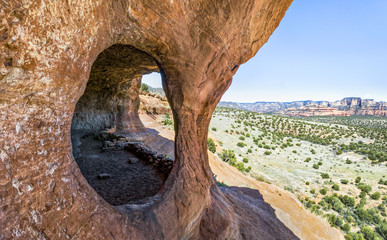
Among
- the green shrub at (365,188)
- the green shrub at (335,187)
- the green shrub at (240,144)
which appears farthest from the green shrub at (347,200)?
the green shrub at (240,144)

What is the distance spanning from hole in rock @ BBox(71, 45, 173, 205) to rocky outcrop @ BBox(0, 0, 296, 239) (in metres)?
1.67

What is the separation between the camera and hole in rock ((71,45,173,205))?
6.82 meters

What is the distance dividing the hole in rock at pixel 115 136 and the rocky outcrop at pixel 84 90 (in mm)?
1667

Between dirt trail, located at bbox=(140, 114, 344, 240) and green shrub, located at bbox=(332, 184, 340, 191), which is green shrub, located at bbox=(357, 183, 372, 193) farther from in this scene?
dirt trail, located at bbox=(140, 114, 344, 240)

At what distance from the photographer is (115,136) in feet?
43.6

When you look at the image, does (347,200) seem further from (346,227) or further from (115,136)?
(115,136)

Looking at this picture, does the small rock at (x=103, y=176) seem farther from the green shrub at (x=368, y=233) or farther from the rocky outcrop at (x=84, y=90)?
the green shrub at (x=368, y=233)

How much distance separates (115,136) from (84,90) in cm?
946

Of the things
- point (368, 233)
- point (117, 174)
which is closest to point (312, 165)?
point (368, 233)

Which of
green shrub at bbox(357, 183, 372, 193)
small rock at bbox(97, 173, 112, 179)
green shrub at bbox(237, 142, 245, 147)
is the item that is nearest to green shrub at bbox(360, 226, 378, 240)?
green shrub at bbox(357, 183, 372, 193)

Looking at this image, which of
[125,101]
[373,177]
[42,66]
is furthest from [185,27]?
[373,177]

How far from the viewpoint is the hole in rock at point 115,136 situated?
6.82 metres

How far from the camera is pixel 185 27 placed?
16.1ft

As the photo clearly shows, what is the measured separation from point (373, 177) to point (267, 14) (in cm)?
3413
